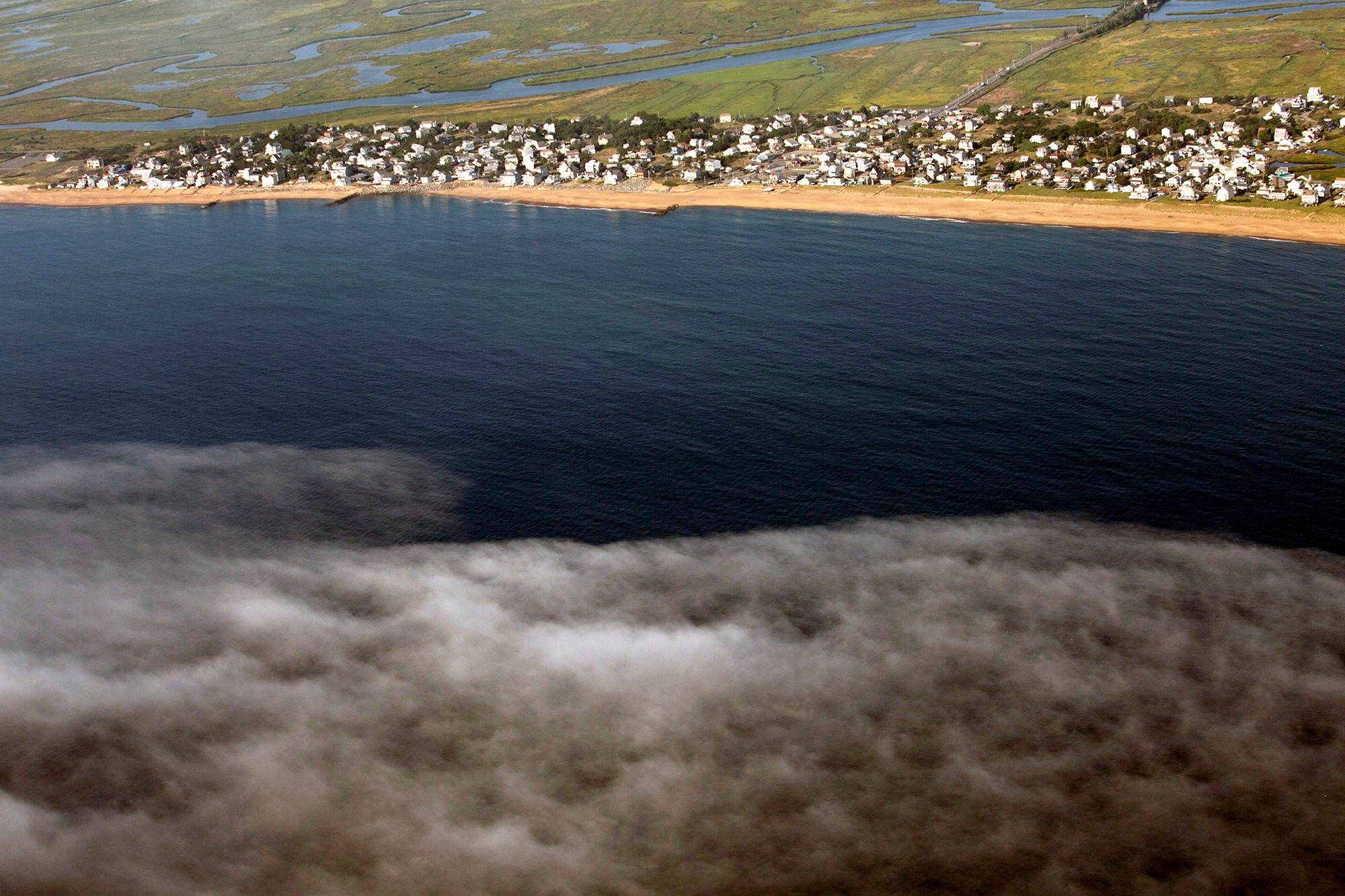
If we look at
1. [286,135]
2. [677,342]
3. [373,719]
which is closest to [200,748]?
[373,719]

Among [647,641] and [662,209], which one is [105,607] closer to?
[647,641]

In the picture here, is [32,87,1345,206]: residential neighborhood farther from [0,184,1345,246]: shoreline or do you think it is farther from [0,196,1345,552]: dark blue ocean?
[0,196,1345,552]: dark blue ocean

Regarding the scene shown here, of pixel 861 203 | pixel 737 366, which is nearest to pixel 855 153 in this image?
pixel 861 203

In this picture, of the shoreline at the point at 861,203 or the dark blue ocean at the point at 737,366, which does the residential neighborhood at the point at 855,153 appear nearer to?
the shoreline at the point at 861,203

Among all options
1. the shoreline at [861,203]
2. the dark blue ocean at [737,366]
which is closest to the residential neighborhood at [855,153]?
the shoreline at [861,203]

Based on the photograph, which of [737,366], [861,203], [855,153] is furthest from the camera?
[855,153]

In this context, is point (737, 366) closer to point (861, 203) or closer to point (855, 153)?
point (861, 203)

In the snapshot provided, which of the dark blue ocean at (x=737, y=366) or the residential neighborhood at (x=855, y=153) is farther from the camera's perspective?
the residential neighborhood at (x=855, y=153)
